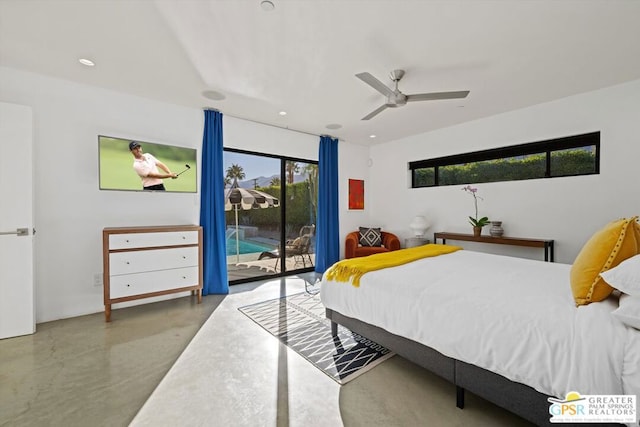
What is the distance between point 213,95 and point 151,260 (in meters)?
2.11

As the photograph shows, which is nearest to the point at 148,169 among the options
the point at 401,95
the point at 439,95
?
the point at 401,95

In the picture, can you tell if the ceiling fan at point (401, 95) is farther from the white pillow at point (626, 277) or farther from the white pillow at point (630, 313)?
the white pillow at point (630, 313)

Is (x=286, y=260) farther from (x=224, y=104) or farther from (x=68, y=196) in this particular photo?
(x=68, y=196)

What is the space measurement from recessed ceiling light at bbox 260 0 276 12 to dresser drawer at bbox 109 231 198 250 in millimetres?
2589

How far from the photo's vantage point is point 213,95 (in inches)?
130

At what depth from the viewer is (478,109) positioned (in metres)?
3.81

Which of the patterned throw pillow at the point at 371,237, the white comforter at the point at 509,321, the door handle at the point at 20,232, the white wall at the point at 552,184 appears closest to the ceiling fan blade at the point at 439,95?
the white comforter at the point at 509,321

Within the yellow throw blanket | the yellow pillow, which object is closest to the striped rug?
the yellow throw blanket

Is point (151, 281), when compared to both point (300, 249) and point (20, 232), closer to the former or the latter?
point (20, 232)

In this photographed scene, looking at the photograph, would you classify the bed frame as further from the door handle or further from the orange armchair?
the door handle

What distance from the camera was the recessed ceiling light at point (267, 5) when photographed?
1812 millimetres

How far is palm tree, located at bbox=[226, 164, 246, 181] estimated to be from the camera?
4223mm

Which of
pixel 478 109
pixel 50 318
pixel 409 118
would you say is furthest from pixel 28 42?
pixel 478 109

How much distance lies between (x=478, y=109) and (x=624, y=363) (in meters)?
3.61
